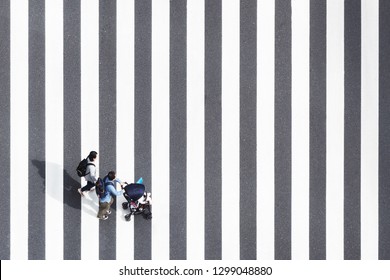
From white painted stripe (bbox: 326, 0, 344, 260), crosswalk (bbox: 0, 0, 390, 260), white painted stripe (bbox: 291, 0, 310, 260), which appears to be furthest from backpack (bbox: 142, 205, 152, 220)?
white painted stripe (bbox: 326, 0, 344, 260)

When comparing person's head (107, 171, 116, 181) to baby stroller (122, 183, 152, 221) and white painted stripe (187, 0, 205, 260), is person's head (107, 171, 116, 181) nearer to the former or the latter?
baby stroller (122, 183, 152, 221)

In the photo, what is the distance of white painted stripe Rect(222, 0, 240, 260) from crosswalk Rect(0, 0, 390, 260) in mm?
30

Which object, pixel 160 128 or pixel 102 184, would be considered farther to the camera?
pixel 160 128

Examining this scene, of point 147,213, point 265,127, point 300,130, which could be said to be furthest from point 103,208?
point 300,130

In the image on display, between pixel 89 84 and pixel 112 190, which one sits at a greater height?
pixel 89 84

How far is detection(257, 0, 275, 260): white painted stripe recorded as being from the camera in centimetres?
1317

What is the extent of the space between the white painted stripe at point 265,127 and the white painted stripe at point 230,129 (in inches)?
17.9

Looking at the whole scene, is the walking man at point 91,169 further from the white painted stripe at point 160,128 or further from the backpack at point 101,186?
the white painted stripe at point 160,128

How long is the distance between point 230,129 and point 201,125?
2.07 feet

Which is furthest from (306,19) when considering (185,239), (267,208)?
(185,239)

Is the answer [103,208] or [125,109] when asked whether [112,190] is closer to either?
[103,208]

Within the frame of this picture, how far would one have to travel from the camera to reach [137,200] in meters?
12.5

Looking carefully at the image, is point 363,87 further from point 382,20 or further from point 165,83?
point 165,83

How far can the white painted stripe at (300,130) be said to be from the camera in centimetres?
1320
